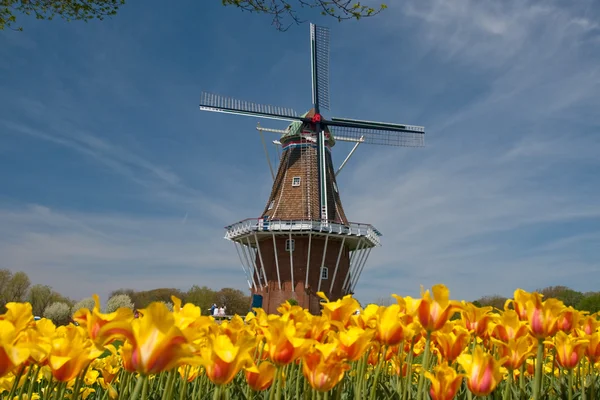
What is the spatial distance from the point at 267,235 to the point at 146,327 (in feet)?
75.4

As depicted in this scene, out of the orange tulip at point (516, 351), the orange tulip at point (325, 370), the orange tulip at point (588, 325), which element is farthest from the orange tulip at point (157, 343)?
the orange tulip at point (588, 325)

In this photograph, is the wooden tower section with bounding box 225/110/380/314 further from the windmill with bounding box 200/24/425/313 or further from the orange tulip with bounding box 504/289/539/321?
the orange tulip with bounding box 504/289/539/321

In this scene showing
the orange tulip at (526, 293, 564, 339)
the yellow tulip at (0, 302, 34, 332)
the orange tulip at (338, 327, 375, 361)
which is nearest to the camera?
the yellow tulip at (0, 302, 34, 332)

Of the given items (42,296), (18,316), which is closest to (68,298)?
(42,296)

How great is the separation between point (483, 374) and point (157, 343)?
1.19 metres

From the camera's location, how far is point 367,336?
5.75ft

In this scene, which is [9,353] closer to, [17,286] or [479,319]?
[479,319]

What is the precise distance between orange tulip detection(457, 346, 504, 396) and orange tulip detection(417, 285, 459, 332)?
212mm

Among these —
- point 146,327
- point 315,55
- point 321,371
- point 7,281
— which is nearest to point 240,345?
point 321,371

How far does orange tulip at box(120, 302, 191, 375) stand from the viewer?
3.97ft

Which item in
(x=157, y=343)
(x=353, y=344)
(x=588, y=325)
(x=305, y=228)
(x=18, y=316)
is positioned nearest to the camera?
(x=157, y=343)

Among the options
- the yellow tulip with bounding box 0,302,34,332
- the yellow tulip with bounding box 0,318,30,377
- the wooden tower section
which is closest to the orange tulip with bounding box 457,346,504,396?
the yellow tulip with bounding box 0,318,30,377

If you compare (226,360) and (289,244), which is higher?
(289,244)

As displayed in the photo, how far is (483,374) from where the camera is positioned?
1.69 metres
